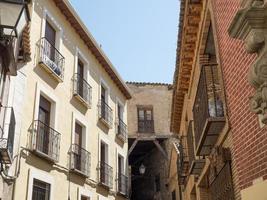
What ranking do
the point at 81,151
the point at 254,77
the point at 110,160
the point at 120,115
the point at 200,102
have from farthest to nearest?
the point at 120,115
the point at 110,160
the point at 81,151
the point at 200,102
the point at 254,77

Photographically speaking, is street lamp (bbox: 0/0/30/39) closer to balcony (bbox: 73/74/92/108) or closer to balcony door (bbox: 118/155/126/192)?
balcony (bbox: 73/74/92/108)

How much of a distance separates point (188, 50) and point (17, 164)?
554 centimetres

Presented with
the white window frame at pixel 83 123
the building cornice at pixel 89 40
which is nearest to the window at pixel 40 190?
the white window frame at pixel 83 123

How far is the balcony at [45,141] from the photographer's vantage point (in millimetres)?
11609

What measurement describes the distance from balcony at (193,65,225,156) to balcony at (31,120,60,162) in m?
5.10

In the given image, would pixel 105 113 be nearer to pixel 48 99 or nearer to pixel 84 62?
pixel 84 62

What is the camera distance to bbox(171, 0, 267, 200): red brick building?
3592 mm

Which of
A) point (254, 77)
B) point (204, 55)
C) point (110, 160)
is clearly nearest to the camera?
point (254, 77)

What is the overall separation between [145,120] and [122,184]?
7.67m

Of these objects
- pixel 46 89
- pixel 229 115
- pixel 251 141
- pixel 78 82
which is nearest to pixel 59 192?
pixel 46 89

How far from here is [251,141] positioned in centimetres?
512

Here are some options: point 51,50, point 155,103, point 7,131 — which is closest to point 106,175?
point 51,50

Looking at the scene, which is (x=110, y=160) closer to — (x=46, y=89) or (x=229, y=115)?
(x=46, y=89)

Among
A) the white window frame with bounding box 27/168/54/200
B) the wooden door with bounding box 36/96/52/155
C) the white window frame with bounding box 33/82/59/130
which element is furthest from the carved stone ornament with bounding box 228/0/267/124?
the white window frame with bounding box 33/82/59/130
